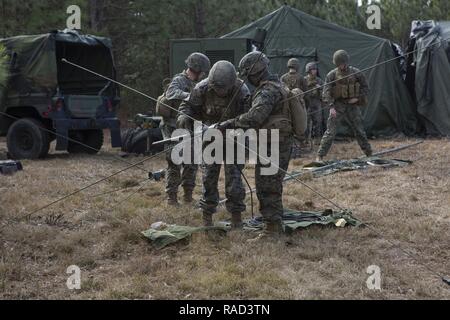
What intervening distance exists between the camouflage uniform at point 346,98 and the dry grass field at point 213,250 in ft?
5.78

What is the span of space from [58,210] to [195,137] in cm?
192

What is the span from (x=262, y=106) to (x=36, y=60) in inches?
247

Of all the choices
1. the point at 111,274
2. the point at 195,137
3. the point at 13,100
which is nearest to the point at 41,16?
the point at 13,100

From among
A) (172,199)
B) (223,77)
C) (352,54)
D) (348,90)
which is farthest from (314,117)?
(223,77)

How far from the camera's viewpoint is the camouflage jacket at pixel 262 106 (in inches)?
209

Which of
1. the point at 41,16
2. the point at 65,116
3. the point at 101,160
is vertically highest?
the point at 41,16

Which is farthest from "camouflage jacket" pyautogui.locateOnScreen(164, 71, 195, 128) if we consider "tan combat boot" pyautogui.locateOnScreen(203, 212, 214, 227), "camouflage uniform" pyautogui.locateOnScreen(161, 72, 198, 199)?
"tan combat boot" pyautogui.locateOnScreen(203, 212, 214, 227)

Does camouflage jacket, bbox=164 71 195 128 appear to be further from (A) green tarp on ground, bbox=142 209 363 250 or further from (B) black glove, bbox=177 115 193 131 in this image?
(A) green tarp on ground, bbox=142 209 363 250

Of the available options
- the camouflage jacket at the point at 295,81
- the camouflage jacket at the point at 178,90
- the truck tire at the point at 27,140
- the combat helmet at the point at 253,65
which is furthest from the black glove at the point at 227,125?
the camouflage jacket at the point at 295,81

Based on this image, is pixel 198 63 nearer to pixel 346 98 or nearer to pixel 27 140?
pixel 346 98

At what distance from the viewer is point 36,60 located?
34.3ft

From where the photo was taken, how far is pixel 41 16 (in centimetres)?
1460
